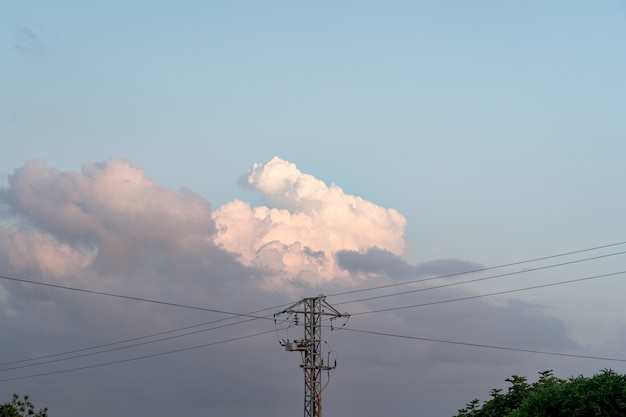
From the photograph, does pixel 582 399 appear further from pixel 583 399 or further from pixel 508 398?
pixel 508 398

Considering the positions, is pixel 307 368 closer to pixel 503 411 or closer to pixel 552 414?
pixel 503 411

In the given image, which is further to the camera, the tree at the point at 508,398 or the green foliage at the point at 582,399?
the tree at the point at 508,398

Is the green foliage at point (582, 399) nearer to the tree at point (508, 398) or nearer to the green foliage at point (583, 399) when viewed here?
the green foliage at point (583, 399)

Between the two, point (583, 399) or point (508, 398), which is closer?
point (583, 399)

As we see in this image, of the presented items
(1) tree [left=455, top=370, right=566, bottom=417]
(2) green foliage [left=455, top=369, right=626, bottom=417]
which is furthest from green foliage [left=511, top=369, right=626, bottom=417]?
(1) tree [left=455, top=370, right=566, bottom=417]

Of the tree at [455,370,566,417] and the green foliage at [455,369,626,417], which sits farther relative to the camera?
the tree at [455,370,566,417]

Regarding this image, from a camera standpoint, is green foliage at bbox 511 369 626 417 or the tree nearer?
green foliage at bbox 511 369 626 417

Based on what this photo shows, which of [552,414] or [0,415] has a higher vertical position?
[0,415]

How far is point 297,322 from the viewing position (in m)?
66.5

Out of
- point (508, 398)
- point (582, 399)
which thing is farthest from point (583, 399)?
point (508, 398)

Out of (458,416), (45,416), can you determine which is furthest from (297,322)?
(45,416)

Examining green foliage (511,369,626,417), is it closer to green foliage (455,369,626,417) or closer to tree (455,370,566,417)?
green foliage (455,369,626,417)

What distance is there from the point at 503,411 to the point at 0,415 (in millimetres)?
53452

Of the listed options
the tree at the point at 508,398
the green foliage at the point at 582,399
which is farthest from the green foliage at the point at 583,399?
the tree at the point at 508,398
